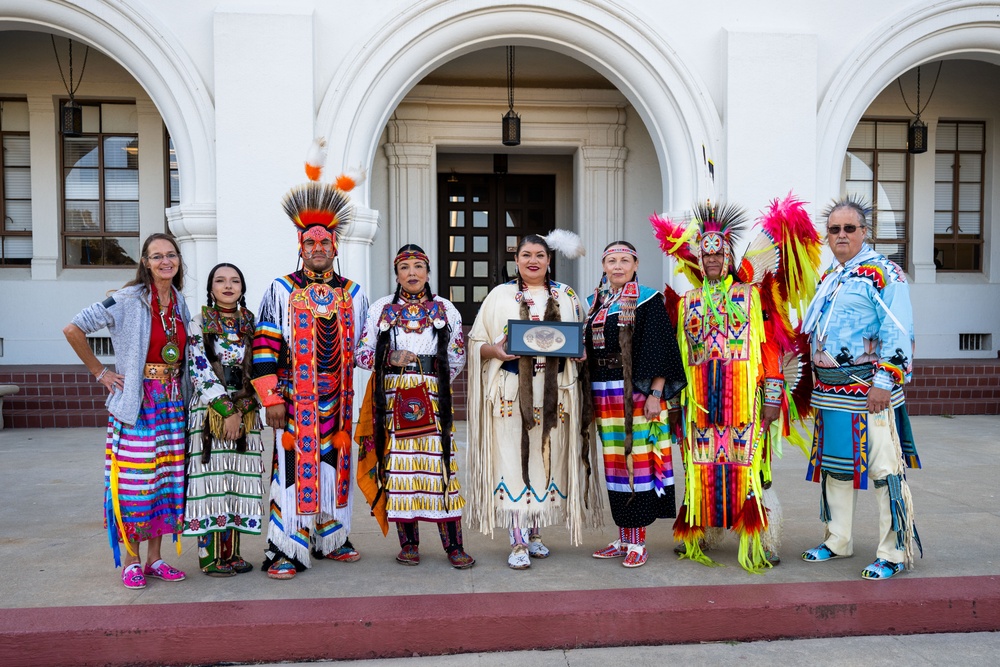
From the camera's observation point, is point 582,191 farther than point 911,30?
Yes

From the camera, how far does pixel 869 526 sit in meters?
4.50

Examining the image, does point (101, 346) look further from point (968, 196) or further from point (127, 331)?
point (968, 196)

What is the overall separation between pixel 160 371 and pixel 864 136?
996 cm

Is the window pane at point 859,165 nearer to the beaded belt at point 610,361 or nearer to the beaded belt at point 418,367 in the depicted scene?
the beaded belt at point 610,361

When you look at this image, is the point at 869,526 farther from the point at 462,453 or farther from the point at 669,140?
the point at 669,140

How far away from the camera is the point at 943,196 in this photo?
10.6m

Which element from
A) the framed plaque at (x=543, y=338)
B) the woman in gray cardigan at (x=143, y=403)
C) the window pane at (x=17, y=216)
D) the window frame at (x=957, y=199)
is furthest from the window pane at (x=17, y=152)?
the window frame at (x=957, y=199)

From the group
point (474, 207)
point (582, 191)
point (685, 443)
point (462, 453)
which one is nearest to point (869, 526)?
point (685, 443)

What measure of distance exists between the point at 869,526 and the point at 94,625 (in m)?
4.05

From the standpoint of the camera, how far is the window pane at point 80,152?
971 centimetres

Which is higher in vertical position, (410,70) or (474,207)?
(410,70)

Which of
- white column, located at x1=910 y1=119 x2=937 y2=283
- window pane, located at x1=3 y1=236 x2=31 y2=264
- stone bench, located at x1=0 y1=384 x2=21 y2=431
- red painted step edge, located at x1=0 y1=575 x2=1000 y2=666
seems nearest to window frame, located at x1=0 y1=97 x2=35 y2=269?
window pane, located at x1=3 y1=236 x2=31 y2=264

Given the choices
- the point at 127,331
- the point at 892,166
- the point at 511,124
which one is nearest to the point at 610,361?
the point at 127,331

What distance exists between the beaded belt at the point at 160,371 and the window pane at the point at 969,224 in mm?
10672
